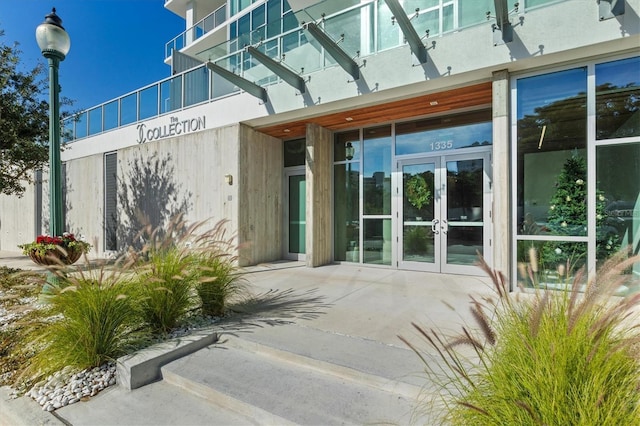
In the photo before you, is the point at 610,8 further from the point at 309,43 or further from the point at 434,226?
the point at 309,43

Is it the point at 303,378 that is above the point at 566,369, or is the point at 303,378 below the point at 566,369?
below

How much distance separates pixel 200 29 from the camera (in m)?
18.9

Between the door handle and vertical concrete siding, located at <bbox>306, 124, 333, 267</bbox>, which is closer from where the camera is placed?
the door handle

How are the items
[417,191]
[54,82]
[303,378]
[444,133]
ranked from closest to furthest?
[303,378], [54,82], [444,133], [417,191]

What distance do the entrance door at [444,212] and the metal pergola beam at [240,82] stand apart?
3.62 meters

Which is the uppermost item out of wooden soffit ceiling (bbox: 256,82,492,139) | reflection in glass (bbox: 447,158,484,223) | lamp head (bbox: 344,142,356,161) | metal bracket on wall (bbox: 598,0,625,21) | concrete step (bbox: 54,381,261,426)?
metal bracket on wall (bbox: 598,0,625,21)

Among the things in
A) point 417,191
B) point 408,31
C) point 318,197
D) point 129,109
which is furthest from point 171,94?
point 417,191

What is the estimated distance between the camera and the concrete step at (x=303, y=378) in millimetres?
2246

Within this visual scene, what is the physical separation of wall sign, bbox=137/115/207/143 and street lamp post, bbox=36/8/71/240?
12.2 ft

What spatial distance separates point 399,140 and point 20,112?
8.95 meters

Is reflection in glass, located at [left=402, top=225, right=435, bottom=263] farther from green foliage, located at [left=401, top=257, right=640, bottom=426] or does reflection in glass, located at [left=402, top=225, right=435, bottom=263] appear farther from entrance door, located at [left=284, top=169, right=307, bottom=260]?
green foliage, located at [left=401, top=257, right=640, bottom=426]

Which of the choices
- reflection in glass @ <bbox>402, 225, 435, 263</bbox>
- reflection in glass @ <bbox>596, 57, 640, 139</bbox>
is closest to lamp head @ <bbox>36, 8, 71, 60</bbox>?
reflection in glass @ <bbox>402, 225, 435, 263</bbox>

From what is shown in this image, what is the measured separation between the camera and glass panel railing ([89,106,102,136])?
11.2 metres

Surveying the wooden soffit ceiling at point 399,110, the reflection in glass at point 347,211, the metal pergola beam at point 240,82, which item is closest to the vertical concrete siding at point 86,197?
the wooden soffit ceiling at point 399,110
